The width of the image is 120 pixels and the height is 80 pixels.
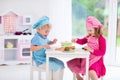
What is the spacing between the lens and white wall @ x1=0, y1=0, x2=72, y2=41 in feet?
15.8

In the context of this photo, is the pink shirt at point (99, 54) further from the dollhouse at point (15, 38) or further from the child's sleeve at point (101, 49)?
the dollhouse at point (15, 38)

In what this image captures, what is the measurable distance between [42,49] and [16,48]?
1.74 metres

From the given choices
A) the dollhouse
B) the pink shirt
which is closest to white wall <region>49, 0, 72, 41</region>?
the dollhouse

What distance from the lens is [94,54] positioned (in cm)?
289

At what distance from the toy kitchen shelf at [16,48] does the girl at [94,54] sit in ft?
5.62

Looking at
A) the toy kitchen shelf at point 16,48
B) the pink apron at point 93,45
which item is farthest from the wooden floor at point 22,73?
the pink apron at point 93,45

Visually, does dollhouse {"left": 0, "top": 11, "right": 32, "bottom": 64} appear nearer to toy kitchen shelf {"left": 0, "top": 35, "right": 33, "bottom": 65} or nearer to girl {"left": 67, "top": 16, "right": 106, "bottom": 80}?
toy kitchen shelf {"left": 0, "top": 35, "right": 33, "bottom": 65}

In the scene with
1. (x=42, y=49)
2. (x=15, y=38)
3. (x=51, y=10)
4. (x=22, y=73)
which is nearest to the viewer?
(x=42, y=49)

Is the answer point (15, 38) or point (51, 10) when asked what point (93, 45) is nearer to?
point (15, 38)

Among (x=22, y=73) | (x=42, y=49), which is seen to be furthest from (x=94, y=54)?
(x=22, y=73)

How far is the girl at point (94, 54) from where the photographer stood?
2873mm

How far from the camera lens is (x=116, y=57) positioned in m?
4.81

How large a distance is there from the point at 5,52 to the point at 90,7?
6.34ft

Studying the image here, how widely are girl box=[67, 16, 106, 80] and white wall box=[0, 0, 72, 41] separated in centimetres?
188
